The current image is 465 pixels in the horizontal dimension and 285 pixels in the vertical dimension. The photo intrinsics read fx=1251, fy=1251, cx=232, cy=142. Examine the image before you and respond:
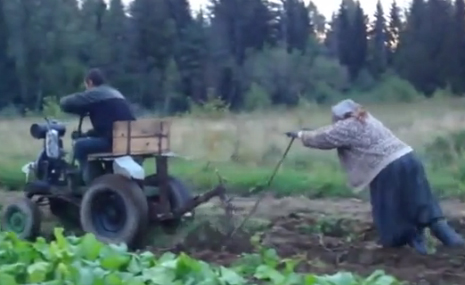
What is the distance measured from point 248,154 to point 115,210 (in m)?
7.94

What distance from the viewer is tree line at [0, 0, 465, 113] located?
1850 inches

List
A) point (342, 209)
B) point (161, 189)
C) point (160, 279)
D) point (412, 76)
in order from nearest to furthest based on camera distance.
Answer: point (160, 279) → point (161, 189) → point (342, 209) → point (412, 76)

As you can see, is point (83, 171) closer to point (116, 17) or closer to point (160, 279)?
point (160, 279)

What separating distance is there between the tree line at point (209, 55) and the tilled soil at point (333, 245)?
1184 inches

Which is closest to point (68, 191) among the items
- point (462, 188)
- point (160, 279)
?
point (462, 188)

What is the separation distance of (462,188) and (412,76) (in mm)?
37903

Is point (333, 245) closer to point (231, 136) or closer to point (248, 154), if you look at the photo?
point (248, 154)

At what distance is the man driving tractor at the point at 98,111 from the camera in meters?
11.1

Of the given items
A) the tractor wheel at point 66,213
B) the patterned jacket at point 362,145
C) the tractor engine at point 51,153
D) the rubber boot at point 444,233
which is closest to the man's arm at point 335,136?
the patterned jacket at point 362,145

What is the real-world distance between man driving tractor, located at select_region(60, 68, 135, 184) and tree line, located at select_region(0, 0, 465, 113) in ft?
104

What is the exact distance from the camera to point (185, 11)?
173 feet

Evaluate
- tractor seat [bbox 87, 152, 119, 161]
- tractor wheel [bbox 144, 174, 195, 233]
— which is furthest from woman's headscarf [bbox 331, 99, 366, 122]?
tractor seat [bbox 87, 152, 119, 161]

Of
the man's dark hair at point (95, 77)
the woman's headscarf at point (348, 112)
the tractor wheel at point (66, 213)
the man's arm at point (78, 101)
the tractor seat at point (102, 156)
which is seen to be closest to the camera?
the woman's headscarf at point (348, 112)

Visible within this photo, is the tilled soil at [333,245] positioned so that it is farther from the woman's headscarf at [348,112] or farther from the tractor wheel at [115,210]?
the woman's headscarf at [348,112]
